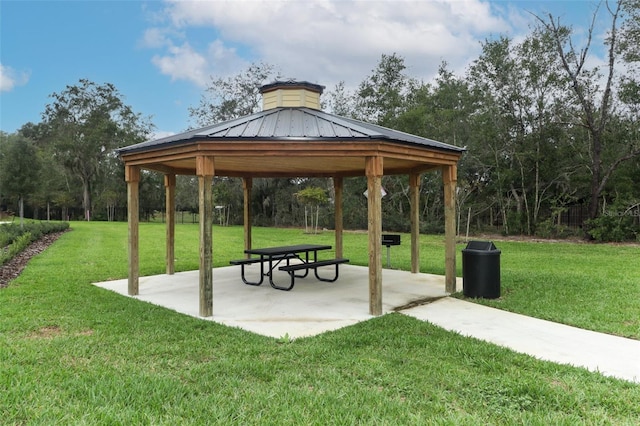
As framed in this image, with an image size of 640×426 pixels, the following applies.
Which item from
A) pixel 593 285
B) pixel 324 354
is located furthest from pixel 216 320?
pixel 593 285

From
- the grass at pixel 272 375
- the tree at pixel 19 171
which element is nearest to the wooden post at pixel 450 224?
the grass at pixel 272 375

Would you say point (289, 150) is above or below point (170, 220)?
above

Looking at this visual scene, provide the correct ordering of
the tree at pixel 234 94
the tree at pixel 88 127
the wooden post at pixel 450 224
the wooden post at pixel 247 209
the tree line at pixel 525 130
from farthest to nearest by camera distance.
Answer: the tree at pixel 88 127
the tree at pixel 234 94
the tree line at pixel 525 130
the wooden post at pixel 247 209
the wooden post at pixel 450 224

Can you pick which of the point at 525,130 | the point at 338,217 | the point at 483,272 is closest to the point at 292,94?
the point at 338,217

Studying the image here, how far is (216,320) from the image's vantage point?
543 centimetres

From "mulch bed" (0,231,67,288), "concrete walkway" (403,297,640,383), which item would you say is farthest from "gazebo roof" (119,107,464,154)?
"mulch bed" (0,231,67,288)

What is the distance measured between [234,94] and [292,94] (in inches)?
1025

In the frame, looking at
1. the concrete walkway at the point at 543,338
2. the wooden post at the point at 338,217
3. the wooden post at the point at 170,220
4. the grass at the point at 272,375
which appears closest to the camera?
the grass at the point at 272,375

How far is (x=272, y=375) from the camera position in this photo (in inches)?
141

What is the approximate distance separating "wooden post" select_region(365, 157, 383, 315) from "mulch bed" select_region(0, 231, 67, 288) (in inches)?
253

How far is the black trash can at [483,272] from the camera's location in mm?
6594

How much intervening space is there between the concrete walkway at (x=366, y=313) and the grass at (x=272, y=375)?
34 centimetres

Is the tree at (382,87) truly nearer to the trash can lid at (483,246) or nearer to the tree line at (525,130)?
the tree line at (525,130)

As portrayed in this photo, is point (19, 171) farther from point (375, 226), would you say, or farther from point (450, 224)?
point (450, 224)
